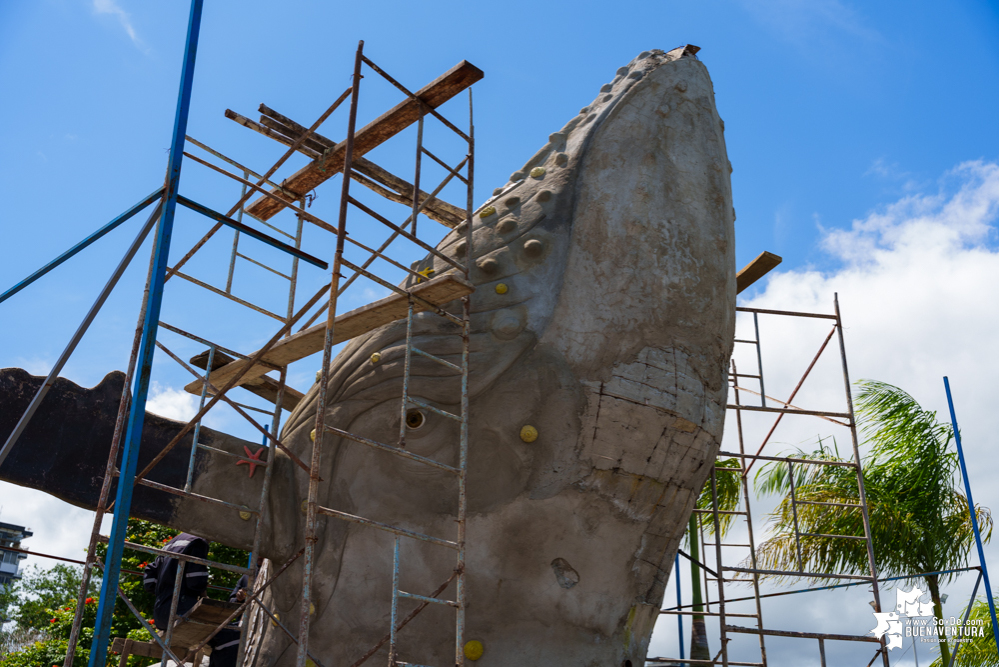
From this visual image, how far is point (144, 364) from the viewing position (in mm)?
5695

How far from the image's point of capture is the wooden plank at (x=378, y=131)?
27.4 feet

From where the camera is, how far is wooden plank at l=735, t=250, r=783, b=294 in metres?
11.7

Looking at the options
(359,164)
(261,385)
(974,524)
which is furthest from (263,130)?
(974,524)

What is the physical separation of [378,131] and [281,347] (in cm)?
236

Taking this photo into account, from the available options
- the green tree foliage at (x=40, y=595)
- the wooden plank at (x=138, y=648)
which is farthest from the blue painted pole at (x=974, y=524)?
the green tree foliage at (x=40, y=595)

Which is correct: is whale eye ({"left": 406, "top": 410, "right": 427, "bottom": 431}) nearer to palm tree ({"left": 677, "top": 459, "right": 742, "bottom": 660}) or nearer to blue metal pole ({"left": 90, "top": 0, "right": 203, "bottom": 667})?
blue metal pole ({"left": 90, "top": 0, "right": 203, "bottom": 667})

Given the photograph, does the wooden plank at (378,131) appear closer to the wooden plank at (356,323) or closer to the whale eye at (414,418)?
the wooden plank at (356,323)

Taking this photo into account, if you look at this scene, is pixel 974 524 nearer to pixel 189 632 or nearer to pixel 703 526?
pixel 703 526

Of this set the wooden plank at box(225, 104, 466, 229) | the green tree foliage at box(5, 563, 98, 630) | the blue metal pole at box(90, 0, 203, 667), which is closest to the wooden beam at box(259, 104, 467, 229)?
the wooden plank at box(225, 104, 466, 229)

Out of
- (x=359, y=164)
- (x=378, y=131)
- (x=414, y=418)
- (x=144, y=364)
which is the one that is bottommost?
(x=144, y=364)

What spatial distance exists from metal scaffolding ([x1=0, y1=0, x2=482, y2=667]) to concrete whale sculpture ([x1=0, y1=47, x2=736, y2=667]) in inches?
7.5

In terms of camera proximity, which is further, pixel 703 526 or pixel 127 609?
pixel 127 609

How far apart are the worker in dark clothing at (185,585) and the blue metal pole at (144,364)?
3.42 m

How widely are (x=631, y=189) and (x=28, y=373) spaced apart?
5996 mm
